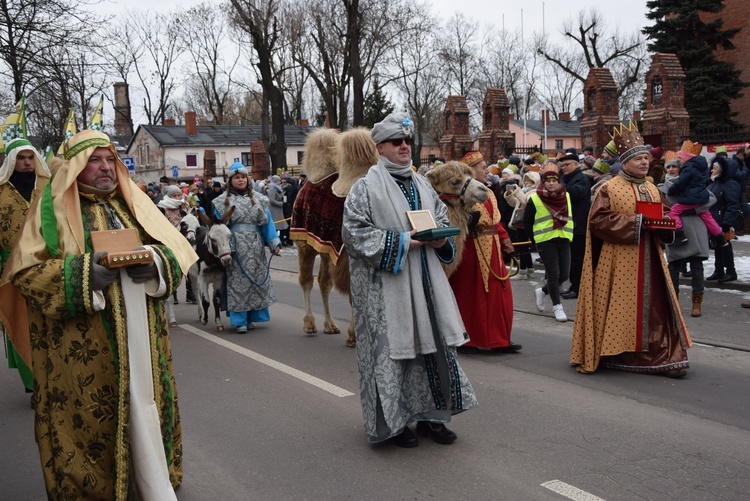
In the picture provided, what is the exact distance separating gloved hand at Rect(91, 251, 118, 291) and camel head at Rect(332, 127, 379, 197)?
428 centimetres

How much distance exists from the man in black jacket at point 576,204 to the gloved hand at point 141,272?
8228mm

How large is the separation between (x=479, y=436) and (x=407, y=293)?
121 centimetres

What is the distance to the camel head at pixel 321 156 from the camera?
340 inches

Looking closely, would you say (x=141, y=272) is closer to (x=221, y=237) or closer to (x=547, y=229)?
(x=221, y=237)

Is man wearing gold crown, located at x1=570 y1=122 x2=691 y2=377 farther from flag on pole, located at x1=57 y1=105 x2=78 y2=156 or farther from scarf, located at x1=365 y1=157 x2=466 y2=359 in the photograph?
flag on pole, located at x1=57 y1=105 x2=78 y2=156

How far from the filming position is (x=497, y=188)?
49.7 ft

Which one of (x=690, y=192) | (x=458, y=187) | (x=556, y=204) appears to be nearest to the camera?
(x=458, y=187)

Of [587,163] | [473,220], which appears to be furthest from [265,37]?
[473,220]

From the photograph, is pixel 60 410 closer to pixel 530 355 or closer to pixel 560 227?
pixel 530 355

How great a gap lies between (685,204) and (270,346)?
5.51 meters

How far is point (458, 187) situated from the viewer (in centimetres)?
739

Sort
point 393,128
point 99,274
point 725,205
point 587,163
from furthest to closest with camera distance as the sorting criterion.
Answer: point 587,163 → point 725,205 → point 393,128 → point 99,274

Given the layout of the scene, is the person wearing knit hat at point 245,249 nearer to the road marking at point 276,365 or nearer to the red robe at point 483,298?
the road marking at point 276,365

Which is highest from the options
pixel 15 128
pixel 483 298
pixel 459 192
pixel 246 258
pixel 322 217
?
pixel 15 128
